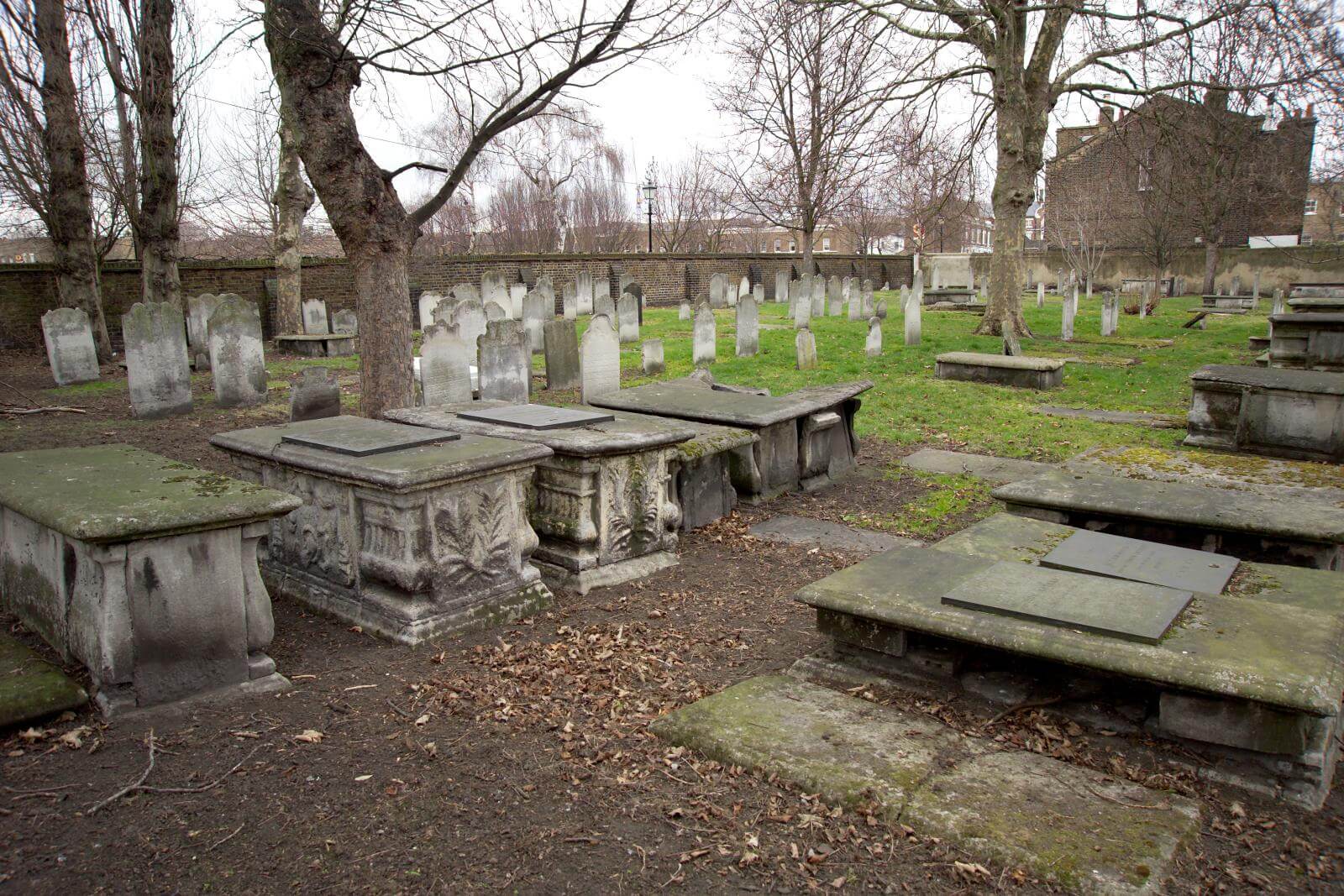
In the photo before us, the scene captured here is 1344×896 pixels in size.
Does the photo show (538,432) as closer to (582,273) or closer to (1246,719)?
(1246,719)

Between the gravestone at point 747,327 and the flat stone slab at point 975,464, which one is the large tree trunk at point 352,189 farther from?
the gravestone at point 747,327

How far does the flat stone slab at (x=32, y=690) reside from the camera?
3213 mm

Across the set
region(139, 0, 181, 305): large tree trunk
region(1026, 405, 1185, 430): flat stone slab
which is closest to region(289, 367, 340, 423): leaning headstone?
region(139, 0, 181, 305): large tree trunk

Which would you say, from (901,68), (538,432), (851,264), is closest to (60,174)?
(538,432)

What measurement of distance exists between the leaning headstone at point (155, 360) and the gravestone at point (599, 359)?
521 cm

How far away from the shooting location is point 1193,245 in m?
36.3

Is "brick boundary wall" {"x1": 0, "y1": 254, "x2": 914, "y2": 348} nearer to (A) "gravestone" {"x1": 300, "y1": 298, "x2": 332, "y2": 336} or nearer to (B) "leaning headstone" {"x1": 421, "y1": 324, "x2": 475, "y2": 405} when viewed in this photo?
(A) "gravestone" {"x1": 300, "y1": 298, "x2": 332, "y2": 336}

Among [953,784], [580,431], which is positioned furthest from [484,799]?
[580,431]

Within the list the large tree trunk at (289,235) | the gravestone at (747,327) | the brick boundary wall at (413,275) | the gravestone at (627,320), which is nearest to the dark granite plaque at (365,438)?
the gravestone at (747,327)

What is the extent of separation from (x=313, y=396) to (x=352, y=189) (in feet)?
8.95

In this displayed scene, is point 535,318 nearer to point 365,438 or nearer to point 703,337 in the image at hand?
point 703,337

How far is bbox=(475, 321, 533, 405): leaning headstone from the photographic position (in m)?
9.32

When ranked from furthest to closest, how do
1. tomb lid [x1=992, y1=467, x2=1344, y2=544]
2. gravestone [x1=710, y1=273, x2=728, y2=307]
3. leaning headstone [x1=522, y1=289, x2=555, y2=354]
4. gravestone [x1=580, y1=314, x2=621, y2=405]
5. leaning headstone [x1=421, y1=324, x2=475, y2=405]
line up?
gravestone [x1=710, y1=273, x2=728, y2=307]
leaning headstone [x1=522, y1=289, x2=555, y2=354]
gravestone [x1=580, y1=314, x2=621, y2=405]
leaning headstone [x1=421, y1=324, x2=475, y2=405]
tomb lid [x1=992, y1=467, x2=1344, y2=544]

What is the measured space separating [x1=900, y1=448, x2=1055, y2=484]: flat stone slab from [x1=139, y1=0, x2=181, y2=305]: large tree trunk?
11.1 m
